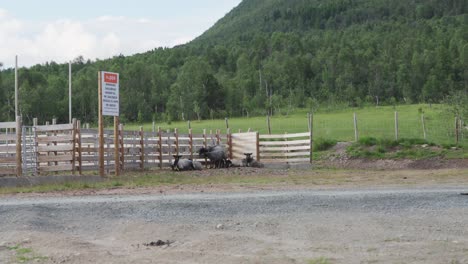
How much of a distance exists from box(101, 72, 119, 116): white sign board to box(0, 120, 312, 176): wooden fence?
3.78 ft

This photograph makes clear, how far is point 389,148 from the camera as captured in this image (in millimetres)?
31594

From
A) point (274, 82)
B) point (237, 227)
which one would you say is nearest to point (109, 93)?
point (237, 227)

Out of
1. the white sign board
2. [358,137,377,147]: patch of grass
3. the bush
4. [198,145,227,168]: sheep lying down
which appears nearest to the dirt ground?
the white sign board

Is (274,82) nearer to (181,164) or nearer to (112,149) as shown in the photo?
(181,164)

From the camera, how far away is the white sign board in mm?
20109

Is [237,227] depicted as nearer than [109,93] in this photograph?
Yes

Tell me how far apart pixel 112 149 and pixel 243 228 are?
1412 centimetres

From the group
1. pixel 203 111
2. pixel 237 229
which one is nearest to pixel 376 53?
pixel 203 111

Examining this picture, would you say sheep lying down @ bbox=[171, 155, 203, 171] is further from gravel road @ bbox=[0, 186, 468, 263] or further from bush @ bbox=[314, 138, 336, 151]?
gravel road @ bbox=[0, 186, 468, 263]

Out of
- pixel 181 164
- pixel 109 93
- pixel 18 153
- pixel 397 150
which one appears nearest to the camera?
pixel 18 153

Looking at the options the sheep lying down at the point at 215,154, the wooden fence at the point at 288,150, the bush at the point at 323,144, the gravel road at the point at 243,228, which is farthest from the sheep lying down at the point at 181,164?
the gravel road at the point at 243,228

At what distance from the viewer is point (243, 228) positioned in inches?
395

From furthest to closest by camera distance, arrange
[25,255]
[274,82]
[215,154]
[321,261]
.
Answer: [274,82] → [215,154] → [25,255] → [321,261]

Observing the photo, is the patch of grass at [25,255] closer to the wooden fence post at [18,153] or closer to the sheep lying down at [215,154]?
the wooden fence post at [18,153]
